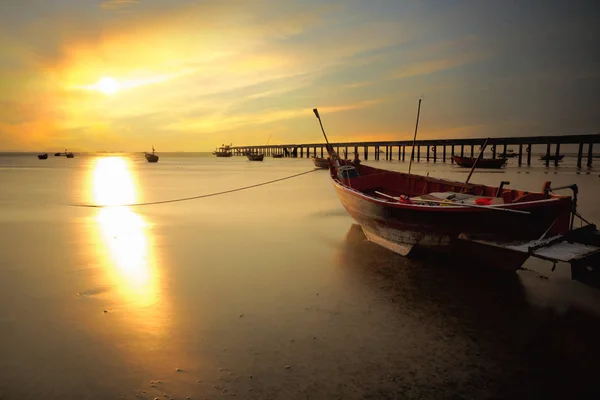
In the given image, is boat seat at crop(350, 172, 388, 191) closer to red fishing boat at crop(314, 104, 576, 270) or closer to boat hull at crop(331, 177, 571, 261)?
red fishing boat at crop(314, 104, 576, 270)

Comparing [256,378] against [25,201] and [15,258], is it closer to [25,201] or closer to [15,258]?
[15,258]

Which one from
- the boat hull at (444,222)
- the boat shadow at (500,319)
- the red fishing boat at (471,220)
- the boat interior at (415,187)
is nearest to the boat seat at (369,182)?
the boat interior at (415,187)

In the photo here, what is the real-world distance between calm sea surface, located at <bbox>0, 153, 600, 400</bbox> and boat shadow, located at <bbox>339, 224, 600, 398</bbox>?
21 millimetres

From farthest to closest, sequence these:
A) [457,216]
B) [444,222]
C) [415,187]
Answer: [415,187], [444,222], [457,216]

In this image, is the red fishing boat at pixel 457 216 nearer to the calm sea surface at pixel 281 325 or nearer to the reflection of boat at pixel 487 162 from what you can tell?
the calm sea surface at pixel 281 325

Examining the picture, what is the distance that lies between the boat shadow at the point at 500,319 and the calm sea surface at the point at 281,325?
2 cm

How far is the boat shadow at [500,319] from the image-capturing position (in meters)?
3.65

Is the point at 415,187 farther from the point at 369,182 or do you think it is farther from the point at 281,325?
the point at 281,325

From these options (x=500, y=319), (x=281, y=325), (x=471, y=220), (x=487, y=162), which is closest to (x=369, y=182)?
(x=471, y=220)

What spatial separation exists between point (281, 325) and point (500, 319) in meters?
3.18

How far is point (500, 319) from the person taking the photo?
4.95 metres

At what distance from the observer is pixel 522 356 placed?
4.03 meters

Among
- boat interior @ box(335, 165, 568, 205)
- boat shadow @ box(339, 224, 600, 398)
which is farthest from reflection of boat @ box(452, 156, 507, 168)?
boat shadow @ box(339, 224, 600, 398)

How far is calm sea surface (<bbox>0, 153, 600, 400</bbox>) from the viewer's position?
11.8 ft
